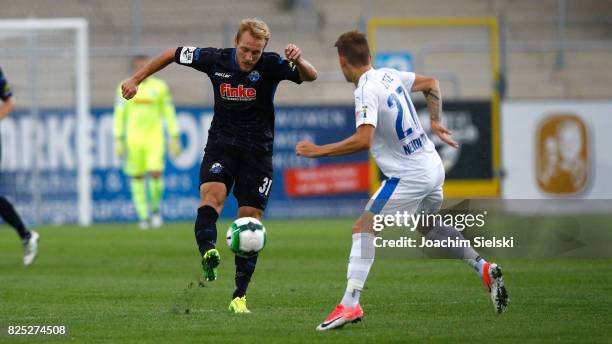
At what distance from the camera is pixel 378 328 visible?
8070 mm

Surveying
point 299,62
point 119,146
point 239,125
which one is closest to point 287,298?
point 239,125

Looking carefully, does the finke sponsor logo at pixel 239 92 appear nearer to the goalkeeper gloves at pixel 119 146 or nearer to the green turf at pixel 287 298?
the green turf at pixel 287 298

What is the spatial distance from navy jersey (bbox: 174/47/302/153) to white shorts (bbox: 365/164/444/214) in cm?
120

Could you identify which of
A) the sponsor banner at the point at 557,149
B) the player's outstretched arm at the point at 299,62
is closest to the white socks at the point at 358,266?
the player's outstretched arm at the point at 299,62

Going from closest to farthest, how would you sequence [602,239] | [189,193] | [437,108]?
1. [437,108]
2. [602,239]
3. [189,193]

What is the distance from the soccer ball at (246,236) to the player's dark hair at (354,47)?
1325 millimetres

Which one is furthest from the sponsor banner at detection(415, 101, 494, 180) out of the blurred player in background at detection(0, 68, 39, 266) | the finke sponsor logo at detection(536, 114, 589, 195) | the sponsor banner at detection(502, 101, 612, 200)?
the blurred player in background at detection(0, 68, 39, 266)

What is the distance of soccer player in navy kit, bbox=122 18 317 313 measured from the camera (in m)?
9.09

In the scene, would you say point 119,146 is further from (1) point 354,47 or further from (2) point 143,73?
(1) point 354,47

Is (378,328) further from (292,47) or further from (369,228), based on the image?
(292,47)

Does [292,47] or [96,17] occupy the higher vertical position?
[96,17]

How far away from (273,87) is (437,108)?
4.10ft

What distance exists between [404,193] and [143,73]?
2180mm

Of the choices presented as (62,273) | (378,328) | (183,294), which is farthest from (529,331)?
(62,273)
